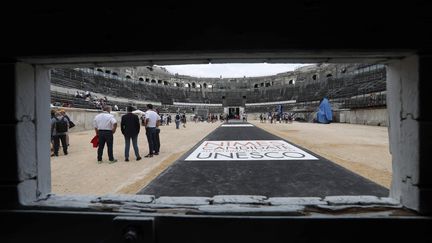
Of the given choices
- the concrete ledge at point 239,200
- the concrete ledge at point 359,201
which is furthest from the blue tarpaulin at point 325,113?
the concrete ledge at point 239,200

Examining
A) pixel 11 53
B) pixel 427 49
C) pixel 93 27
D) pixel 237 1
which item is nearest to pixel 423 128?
pixel 427 49

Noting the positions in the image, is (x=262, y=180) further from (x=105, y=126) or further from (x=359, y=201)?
(x=105, y=126)

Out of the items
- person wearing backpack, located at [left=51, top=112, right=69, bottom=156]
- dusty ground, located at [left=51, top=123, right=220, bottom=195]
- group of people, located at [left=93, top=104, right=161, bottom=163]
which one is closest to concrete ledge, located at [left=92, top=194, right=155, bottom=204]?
dusty ground, located at [left=51, top=123, right=220, bottom=195]

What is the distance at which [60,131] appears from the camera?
10867 millimetres

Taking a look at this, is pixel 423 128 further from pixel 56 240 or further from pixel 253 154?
pixel 253 154

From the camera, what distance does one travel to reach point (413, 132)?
2.55 metres

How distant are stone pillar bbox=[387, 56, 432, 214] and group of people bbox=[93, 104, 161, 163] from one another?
26.2ft

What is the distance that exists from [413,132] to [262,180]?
4.10 metres

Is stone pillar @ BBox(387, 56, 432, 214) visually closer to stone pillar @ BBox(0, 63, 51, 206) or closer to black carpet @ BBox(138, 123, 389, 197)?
black carpet @ BBox(138, 123, 389, 197)

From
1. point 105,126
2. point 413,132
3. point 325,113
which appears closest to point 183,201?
point 413,132

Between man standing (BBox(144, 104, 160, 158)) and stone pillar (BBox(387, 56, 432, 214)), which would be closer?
stone pillar (BBox(387, 56, 432, 214))

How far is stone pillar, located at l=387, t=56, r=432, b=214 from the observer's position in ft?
8.16

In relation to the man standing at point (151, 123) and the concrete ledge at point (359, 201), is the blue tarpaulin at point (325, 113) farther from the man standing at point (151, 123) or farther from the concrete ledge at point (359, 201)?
the concrete ledge at point (359, 201)

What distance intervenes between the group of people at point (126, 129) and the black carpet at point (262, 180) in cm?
213
